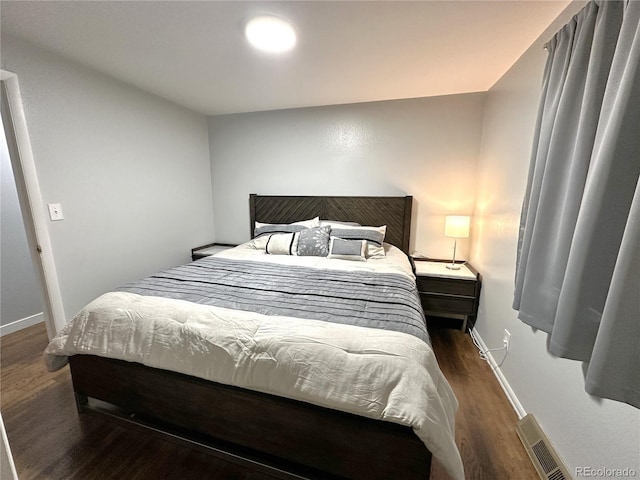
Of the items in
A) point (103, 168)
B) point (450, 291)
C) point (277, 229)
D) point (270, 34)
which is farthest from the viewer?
point (277, 229)

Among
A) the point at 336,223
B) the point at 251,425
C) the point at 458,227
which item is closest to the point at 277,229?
the point at 336,223

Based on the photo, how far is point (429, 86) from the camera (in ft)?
7.91

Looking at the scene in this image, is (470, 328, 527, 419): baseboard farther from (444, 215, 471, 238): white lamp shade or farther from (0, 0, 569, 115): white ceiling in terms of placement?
(0, 0, 569, 115): white ceiling

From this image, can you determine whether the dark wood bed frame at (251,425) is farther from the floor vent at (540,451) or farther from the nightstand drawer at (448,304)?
the nightstand drawer at (448,304)

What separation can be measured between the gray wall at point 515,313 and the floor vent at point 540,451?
0.04 metres

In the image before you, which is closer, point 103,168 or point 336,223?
point 103,168

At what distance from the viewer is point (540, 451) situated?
1319 millimetres

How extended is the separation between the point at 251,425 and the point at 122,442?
0.82 m

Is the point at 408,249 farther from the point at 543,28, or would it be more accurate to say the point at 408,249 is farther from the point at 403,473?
the point at 403,473

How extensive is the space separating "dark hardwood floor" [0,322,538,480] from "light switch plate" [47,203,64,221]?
118 cm

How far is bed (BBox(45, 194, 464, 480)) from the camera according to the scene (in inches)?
39.9

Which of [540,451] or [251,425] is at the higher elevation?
[251,425]

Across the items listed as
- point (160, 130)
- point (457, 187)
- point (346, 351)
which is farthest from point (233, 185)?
point (346, 351)

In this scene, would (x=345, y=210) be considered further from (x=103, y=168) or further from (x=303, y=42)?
(x=103, y=168)
